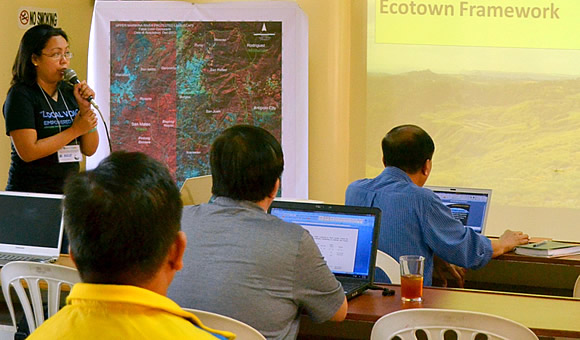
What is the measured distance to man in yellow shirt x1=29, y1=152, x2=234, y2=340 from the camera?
1028mm

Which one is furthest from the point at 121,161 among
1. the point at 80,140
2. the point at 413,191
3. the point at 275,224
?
the point at 80,140

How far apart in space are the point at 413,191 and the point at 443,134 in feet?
8.68

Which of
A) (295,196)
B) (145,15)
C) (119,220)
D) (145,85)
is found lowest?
(295,196)

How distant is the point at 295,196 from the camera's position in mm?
5102

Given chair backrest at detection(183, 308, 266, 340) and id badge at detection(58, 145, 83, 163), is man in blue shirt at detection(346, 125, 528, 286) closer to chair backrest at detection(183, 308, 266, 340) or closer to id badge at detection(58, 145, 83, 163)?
chair backrest at detection(183, 308, 266, 340)

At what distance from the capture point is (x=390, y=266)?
9.88 ft

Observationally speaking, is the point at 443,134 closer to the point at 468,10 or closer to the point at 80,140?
the point at 468,10

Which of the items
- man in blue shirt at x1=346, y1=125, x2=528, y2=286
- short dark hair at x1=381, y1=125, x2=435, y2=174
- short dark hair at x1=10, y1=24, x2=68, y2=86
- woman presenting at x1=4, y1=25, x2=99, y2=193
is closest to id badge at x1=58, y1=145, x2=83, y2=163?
woman presenting at x1=4, y1=25, x2=99, y2=193

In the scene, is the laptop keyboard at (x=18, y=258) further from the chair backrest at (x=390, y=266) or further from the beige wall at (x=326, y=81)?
the beige wall at (x=326, y=81)

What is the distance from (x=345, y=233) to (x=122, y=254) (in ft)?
5.42

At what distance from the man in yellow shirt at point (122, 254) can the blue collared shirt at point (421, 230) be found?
2.04m

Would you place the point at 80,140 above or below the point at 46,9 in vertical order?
below

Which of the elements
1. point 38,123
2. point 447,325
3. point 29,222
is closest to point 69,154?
point 38,123

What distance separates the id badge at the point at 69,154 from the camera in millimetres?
3678
